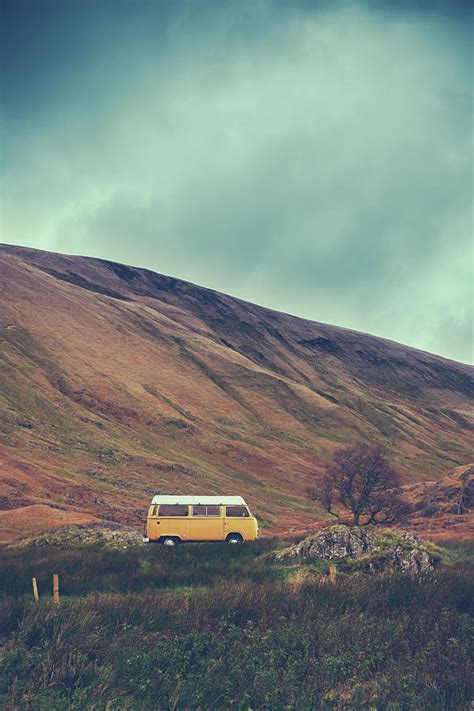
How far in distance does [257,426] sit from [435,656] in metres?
83.9

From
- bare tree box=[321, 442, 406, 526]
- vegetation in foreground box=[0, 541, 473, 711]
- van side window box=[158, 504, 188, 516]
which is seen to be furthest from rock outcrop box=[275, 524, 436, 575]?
bare tree box=[321, 442, 406, 526]

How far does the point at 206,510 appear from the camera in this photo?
81.2ft

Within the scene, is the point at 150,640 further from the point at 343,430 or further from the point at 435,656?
the point at 343,430

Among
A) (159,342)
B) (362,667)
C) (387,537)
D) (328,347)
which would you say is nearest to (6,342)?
(159,342)

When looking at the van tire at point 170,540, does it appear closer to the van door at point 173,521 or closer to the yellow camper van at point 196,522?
the yellow camper van at point 196,522

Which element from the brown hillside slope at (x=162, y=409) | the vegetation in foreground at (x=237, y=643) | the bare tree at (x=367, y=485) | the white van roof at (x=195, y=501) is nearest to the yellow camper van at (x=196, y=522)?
the white van roof at (x=195, y=501)

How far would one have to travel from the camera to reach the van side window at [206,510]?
80.9 feet

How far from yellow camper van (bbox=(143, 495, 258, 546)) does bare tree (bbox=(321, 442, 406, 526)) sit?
23.5 meters

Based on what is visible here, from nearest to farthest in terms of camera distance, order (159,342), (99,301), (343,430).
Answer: (343,430) → (159,342) → (99,301)

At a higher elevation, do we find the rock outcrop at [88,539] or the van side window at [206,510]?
the van side window at [206,510]

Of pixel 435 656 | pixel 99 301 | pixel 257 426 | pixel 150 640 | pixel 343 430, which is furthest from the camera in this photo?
pixel 99 301

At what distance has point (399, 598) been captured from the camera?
41.3ft

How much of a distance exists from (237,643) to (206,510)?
50.1 feet

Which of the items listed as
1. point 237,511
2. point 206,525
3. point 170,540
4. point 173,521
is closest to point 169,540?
point 170,540
